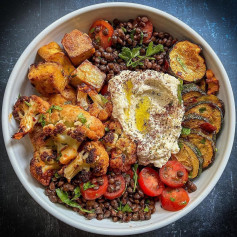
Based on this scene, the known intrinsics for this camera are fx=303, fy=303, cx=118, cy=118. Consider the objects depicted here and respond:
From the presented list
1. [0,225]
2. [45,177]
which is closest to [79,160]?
[45,177]

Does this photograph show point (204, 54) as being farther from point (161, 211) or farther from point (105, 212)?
point (105, 212)

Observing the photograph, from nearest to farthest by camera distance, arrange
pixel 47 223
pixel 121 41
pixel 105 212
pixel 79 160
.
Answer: pixel 79 160 → pixel 105 212 → pixel 121 41 → pixel 47 223

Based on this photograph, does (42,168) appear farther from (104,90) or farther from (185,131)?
(185,131)

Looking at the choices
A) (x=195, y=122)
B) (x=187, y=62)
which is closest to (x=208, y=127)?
(x=195, y=122)

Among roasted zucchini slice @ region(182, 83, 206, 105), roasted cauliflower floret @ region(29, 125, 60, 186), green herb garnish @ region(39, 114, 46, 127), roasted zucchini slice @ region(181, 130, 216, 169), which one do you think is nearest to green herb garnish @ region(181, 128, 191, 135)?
roasted zucchini slice @ region(181, 130, 216, 169)

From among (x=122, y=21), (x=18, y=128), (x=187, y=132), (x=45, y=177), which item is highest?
(x=122, y=21)

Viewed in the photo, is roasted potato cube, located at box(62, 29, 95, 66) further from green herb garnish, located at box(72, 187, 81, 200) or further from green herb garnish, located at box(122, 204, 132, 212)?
green herb garnish, located at box(122, 204, 132, 212)
